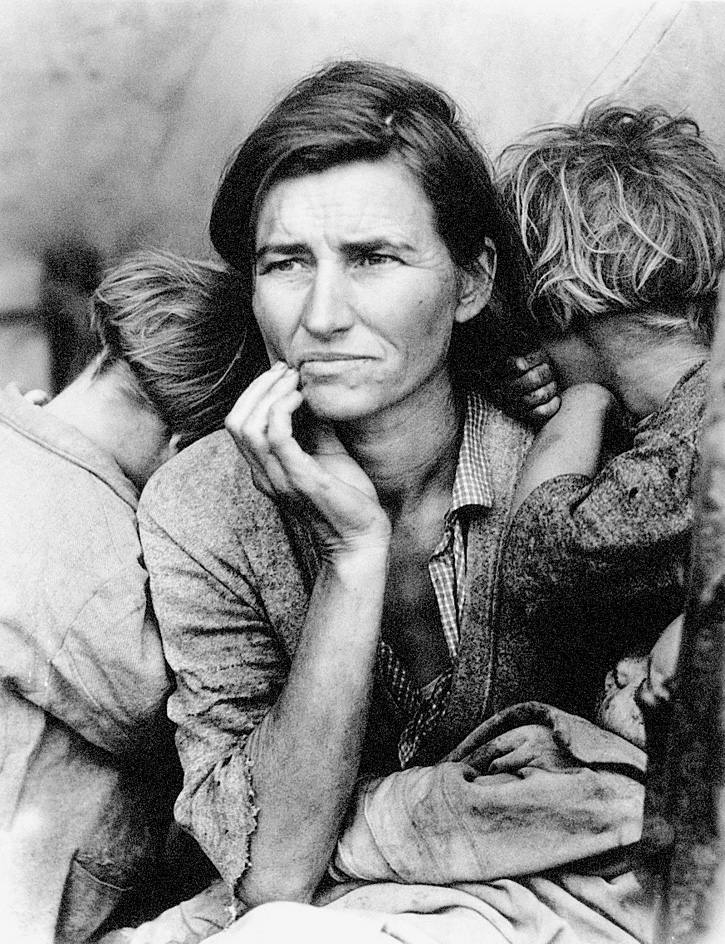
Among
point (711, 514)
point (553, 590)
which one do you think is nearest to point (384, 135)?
point (553, 590)

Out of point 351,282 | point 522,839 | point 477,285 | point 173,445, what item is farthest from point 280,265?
point 522,839

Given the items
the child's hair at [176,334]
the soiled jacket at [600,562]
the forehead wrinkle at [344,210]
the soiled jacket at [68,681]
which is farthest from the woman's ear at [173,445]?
the soiled jacket at [600,562]

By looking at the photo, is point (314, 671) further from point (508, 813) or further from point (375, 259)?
point (375, 259)

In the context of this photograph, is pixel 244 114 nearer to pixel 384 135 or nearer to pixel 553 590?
pixel 384 135

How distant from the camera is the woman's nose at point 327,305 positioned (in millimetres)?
1875

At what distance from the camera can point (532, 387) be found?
6.97ft

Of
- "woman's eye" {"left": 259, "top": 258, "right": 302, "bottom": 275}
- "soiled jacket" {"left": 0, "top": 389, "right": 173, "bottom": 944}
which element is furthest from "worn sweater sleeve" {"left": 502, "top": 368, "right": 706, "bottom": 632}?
"soiled jacket" {"left": 0, "top": 389, "right": 173, "bottom": 944}

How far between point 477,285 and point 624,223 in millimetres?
286

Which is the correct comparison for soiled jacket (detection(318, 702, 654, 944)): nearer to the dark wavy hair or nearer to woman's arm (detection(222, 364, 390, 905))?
woman's arm (detection(222, 364, 390, 905))

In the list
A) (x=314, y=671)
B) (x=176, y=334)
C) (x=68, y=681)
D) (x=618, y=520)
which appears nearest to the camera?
(x=618, y=520)

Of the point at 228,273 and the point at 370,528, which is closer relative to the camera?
the point at 370,528

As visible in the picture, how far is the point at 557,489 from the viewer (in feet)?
5.96

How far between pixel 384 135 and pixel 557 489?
0.68 metres

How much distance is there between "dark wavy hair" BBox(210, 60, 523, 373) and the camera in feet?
6.34
